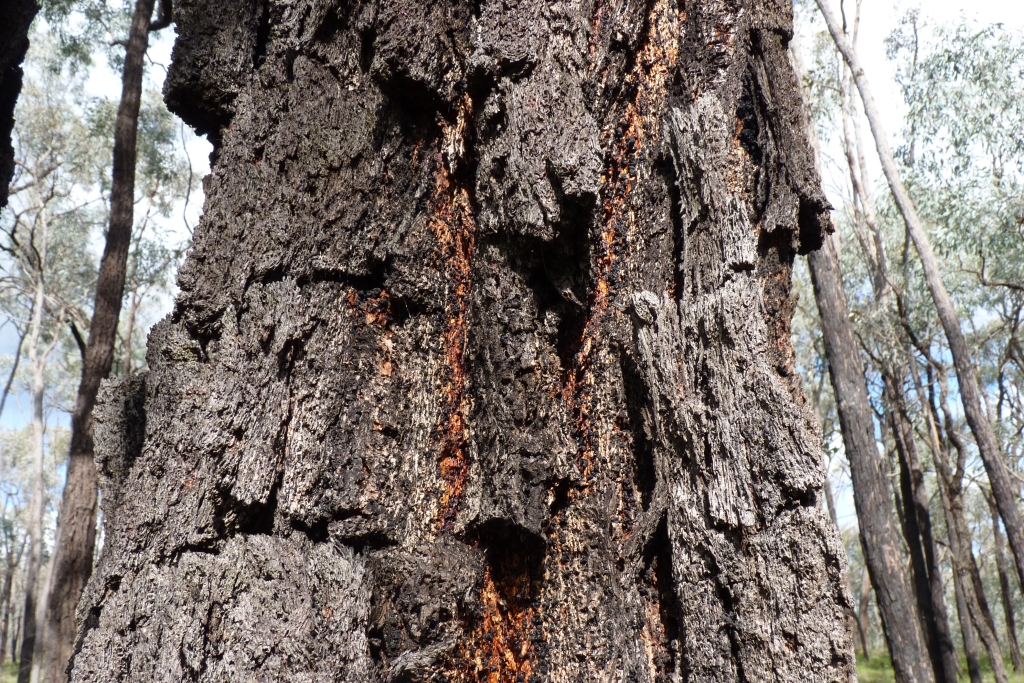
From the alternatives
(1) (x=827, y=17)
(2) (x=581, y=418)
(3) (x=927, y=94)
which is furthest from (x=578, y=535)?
(3) (x=927, y=94)

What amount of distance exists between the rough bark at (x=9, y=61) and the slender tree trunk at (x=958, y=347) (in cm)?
879

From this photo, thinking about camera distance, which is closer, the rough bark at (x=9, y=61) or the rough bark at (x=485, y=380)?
the rough bark at (x=485, y=380)

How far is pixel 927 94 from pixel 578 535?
16859 mm

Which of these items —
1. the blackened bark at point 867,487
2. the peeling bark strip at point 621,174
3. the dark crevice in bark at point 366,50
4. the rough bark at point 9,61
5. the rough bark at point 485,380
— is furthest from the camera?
the blackened bark at point 867,487

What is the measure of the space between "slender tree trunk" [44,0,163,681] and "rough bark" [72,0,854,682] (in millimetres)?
4604

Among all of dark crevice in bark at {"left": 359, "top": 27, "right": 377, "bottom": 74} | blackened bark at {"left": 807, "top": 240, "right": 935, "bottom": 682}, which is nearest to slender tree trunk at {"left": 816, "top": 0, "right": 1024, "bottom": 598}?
blackened bark at {"left": 807, "top": 240, "right": 935, "bottom": 682}

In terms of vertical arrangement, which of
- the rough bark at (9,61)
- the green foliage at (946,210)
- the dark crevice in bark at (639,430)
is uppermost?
the green foliage at (946,210)

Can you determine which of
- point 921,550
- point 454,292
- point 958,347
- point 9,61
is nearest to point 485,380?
point 454,292

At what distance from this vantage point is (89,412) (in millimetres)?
6332

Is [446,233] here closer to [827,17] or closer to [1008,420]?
[827,17]

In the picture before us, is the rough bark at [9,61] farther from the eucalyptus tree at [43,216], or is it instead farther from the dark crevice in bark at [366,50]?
the eucalyptus tree at [43,216]

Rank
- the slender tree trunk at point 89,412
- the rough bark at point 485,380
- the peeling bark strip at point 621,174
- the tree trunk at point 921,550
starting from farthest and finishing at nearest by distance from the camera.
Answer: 1. the tree trunk at point 921,550
2. the slender tree trunk at point 89,412
3. the peeling bark strip at point 621,174
4. the rough bark at point 485,380

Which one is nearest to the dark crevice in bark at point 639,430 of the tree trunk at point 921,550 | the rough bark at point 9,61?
the rough bark at point 9,61

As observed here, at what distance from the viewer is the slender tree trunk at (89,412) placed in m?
5.85
